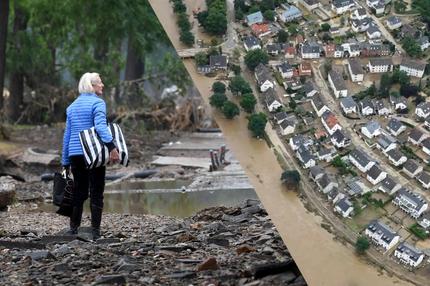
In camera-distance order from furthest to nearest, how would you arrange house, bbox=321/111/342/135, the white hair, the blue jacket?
1. the white hair
2. the blue jacket
3. house, bbox=321/111/342/135

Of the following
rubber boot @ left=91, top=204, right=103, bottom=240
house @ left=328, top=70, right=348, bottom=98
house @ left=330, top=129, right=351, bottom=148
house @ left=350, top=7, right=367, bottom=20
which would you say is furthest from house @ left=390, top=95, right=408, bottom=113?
rubber boot @ left=91, top=204, right=103, bottom=240

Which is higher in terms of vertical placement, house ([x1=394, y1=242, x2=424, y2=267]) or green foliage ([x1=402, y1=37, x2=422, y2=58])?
green foliage ([x1=402, y1=37, x2=422, y2=58])

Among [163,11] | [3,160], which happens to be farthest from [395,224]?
[3,160]

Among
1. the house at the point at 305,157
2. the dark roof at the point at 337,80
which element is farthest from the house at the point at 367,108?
the house at the point at 305,157

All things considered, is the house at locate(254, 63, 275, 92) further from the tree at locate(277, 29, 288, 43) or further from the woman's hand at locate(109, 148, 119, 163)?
the woman's hand at locate(109, 148, 119, 163)

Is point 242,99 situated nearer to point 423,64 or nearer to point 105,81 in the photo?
point 423,64

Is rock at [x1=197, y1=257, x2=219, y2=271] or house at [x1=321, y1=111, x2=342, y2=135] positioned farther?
rock at [x1=197, y1=257, x2=219, y2=271]

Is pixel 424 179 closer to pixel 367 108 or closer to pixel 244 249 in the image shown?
pixel 367 108

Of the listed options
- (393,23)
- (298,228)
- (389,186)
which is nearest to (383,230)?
(389,186)
